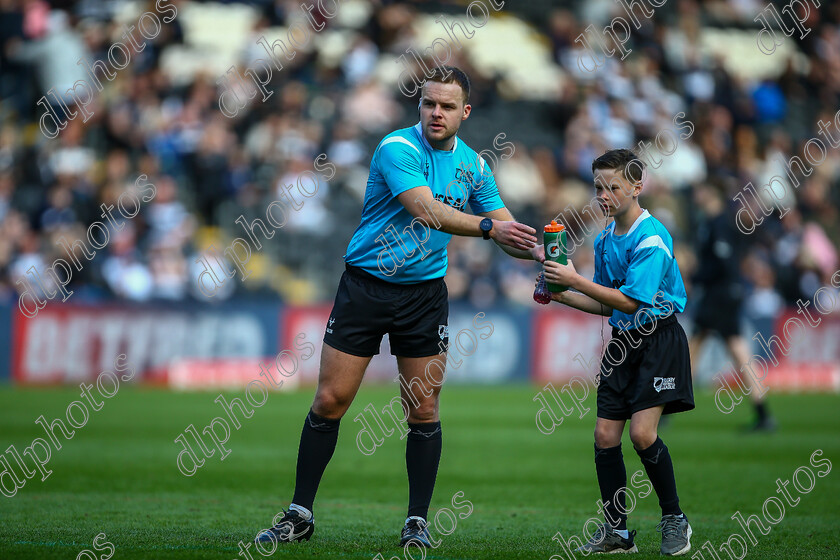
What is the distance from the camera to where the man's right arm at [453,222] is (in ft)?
18.3

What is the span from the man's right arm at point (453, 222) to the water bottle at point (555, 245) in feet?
0.37

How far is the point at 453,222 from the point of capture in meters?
5.64

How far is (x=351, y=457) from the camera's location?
1083 cm

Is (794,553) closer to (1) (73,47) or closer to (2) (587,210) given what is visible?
(2) (587,210)

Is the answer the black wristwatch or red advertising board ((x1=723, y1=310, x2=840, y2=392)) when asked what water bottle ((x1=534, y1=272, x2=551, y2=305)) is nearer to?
the black wristwatch

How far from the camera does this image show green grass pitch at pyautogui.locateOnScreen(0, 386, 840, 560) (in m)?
5.87

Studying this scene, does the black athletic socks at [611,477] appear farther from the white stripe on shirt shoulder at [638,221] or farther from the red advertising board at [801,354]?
the red advertising board at [801,354]

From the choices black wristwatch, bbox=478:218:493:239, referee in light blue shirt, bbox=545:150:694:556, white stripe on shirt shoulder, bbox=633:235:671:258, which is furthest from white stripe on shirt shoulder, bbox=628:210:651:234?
black wristwatch, bbox=478:218:493:239

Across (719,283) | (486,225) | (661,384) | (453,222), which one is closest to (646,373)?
(661,384)

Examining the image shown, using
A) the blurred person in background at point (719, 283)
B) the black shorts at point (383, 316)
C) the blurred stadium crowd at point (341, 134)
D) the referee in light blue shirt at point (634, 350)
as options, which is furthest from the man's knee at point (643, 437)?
the blurred stadium crowd at point (341, 134)

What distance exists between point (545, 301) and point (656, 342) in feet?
2.38

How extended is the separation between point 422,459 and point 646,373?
4.64 ft

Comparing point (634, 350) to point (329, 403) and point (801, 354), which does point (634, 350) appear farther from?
point (801, 354)

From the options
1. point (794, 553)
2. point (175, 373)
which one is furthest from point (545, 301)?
point (175, 373)
